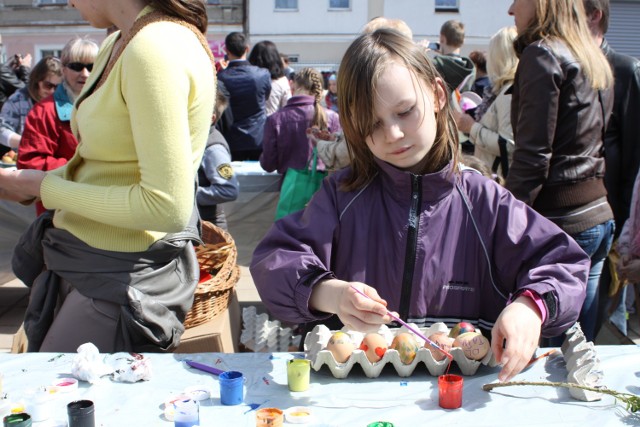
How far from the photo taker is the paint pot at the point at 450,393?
1.35m

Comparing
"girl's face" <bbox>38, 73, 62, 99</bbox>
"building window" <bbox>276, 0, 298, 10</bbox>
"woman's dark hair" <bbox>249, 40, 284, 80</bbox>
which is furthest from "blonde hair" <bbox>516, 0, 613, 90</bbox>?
"building window" <bbox>276, 0, 298, 10</bbox>

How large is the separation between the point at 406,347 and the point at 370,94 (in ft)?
1.89

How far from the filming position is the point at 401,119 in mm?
1583

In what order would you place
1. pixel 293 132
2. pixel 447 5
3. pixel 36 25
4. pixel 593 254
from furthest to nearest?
pixel 447 5 → pixel 36 25 → pixel 293 132 → pixel 593 254

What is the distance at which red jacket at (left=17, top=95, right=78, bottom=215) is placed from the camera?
301 centimetres

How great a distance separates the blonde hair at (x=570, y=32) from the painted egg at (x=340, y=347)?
160cm

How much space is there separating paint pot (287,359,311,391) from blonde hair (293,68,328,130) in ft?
11.2

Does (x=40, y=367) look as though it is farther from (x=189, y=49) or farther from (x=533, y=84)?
(x=533, y=84)

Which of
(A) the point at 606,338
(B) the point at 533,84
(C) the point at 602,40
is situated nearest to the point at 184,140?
(B) the point at 533,84

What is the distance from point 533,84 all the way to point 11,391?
1997mm

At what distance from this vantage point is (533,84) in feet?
8.32

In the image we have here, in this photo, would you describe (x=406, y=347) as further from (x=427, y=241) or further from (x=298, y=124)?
(x=298, y=124)

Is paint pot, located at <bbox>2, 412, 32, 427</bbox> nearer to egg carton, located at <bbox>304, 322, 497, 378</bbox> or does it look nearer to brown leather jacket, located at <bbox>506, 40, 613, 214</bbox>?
egg carton, located at <bbox>304, 322, 497, 378</bbox>

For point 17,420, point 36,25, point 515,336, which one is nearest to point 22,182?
point 17,420
